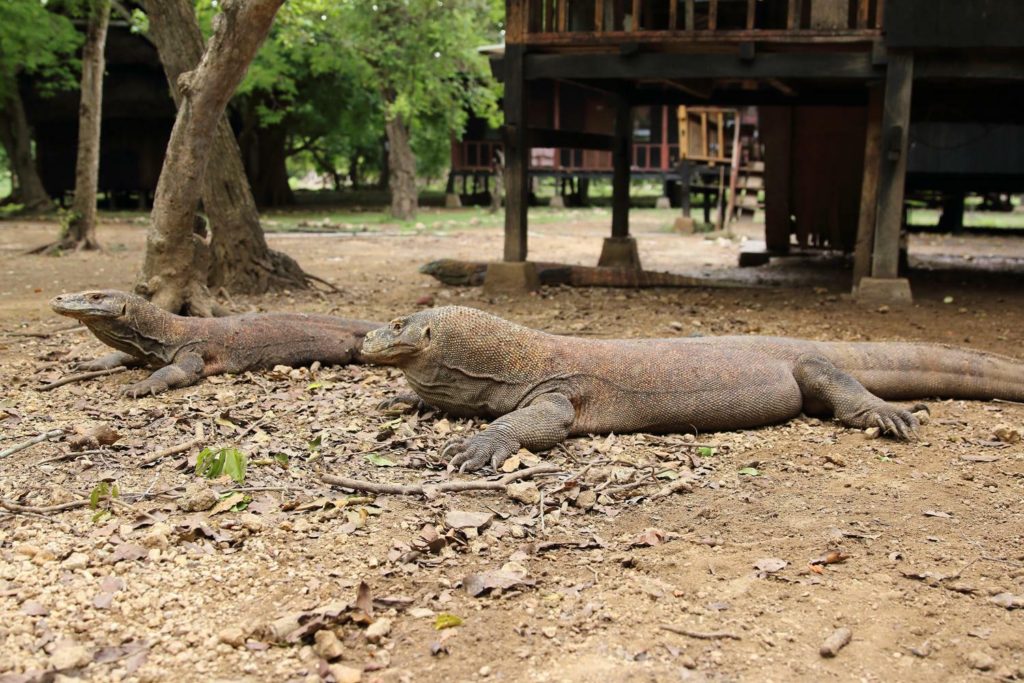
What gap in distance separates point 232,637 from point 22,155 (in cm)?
2332

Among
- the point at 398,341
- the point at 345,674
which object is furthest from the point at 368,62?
the point at 345,674

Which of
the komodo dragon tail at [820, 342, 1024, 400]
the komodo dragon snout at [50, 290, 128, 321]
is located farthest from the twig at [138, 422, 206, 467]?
the komodo dragon tail at [820, 342, 1024, 400]

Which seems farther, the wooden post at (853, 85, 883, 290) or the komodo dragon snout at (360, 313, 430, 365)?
the wooden post at (853, 85, 883, 290)

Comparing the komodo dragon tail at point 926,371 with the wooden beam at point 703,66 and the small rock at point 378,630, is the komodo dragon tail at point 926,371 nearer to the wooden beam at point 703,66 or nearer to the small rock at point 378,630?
the small rock at point 378,630

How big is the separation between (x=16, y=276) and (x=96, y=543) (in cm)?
913

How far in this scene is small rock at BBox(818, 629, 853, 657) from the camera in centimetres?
283

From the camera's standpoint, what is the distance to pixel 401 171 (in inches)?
866

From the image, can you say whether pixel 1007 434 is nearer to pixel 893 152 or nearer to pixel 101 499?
pixel 101 499

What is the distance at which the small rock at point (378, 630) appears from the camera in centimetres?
292

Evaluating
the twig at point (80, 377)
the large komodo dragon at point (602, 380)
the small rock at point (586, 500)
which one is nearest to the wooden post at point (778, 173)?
the large komodo dragon at point (602, 380)

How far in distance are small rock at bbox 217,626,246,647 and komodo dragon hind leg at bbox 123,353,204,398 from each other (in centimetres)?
325

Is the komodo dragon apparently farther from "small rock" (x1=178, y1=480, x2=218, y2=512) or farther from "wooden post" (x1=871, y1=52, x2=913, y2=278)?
"wooden post" (x1=871, y1=52, x2=913, y2=278)

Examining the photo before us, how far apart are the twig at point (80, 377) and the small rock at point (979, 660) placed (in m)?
5.18

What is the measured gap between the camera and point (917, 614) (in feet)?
10.0
